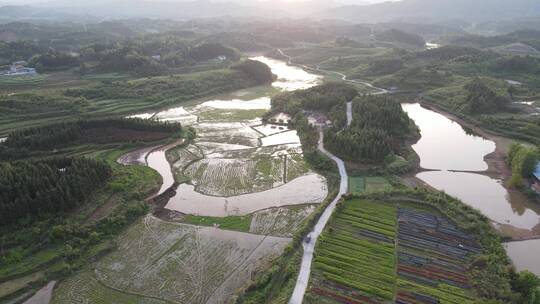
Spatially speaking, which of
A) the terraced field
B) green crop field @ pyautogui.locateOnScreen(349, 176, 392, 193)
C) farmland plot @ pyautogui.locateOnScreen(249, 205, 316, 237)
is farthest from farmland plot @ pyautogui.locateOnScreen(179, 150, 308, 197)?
the terraced field

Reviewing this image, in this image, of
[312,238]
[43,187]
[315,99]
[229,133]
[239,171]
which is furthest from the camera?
[315,99]

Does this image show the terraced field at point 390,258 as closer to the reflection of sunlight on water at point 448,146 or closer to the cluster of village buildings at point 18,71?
the reflection of sunlight on water at point 448,146

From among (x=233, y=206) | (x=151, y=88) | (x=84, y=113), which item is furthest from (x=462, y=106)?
(x=84, y=113)

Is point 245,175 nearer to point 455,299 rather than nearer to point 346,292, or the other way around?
point 346,292

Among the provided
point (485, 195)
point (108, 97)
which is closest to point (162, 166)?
point (108, 97)

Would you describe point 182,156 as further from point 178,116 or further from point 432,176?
point 432,176

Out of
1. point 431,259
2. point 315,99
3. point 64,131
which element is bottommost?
point 431,259

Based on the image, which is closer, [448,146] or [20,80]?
[448,146]

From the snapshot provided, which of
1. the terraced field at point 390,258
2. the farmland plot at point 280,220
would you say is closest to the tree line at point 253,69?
the farmland plot at point 280,220
